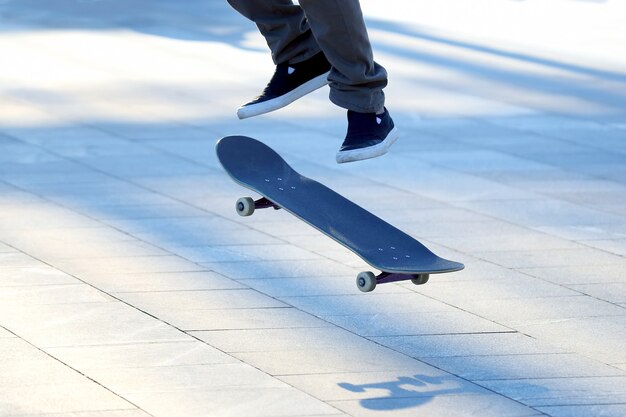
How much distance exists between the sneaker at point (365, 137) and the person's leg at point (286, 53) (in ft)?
0.89

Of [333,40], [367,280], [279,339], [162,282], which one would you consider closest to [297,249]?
[162,282]

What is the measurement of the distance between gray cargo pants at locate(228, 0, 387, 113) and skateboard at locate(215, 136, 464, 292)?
42 centimetres

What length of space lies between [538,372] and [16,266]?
255cm

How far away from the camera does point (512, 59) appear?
535 inches

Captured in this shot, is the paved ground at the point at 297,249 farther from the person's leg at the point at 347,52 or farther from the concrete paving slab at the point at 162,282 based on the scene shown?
the person's leg at the point at 347,52

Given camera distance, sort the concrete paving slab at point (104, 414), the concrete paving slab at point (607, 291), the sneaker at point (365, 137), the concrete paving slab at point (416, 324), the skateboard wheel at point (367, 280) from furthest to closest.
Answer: the concrete paving slab at point (607, 291) → the concrete paving slab at point (416, 324) → the sneaker at point (365, 137) → the skateboard wheel at point (367, 280) → the concrete paving slab at point (104, 414)

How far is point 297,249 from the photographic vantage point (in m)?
6.50

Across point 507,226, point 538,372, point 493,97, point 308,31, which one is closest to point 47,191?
point 507,226

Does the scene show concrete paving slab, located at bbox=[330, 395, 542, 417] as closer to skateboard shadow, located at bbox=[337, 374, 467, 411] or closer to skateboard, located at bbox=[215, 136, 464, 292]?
skateboard shadow, located at bbox=[337, 374, 467, 411]

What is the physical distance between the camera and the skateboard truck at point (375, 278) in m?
4.50

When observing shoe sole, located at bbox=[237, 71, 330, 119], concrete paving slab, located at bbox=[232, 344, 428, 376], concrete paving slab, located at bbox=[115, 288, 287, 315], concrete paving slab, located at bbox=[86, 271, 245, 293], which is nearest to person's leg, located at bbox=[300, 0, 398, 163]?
shoe sole, located at bbox=[237, 71, 330, 119]

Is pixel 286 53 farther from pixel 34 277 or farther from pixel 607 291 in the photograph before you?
pixel 607 291

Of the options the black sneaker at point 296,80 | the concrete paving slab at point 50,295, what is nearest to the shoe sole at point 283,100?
the black sneaker at point 296,80

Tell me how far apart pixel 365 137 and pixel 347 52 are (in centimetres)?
35
